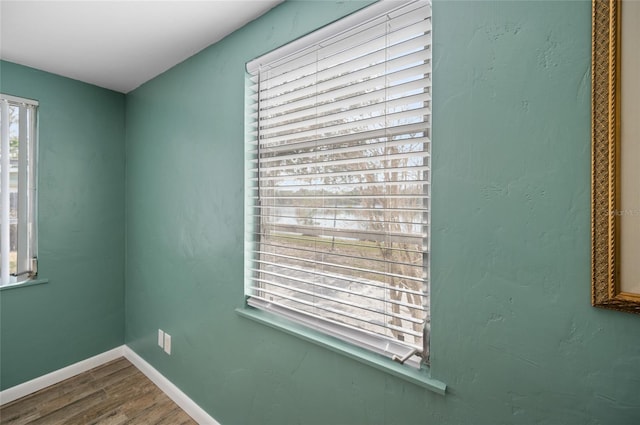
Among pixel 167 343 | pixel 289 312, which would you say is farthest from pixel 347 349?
pixel 167 343

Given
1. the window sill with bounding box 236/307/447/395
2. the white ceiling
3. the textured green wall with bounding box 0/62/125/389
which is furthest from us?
the textured green wall with bounding box 0/62/125/389

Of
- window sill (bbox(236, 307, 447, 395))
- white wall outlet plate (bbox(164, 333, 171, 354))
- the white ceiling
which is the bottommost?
white wall outlet plate (bbox(164, 333, 171, 354))

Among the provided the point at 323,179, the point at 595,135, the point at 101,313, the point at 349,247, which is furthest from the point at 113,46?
Result: the point at 595,135

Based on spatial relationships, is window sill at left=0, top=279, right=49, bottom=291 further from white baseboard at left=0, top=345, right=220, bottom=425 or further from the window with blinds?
the window with blinds

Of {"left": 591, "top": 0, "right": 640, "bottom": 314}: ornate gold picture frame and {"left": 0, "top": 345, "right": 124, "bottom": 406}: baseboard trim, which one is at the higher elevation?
{"left": 591, "top": 0, "right": 640, "bottom": 314}: ornate gold picture frame


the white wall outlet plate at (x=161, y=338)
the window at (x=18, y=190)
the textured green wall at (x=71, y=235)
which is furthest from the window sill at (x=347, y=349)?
the window at (x=18, y=190)

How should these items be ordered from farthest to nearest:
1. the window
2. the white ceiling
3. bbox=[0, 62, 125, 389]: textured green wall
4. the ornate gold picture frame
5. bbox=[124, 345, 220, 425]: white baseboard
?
bbox=[0, 62, 125, 389]: textured green wall → the window → bbox=[124, 345, 220, 425]: white baseboard → the white ceiling → the ornate gold picture frame

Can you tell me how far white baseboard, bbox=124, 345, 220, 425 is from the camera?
1.92m

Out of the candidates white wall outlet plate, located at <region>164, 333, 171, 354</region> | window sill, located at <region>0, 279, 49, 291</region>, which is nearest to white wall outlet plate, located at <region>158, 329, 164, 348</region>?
white wall outlet plate, located at <region>164, 333, 171, 354</region>

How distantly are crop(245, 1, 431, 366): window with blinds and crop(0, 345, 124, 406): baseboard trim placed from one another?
1.91m

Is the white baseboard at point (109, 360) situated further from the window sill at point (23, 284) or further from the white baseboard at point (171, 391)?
the window sill at point (23, 284)

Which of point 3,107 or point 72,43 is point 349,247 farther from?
point 3,107

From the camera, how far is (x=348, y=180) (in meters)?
1.29

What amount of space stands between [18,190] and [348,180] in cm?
244
